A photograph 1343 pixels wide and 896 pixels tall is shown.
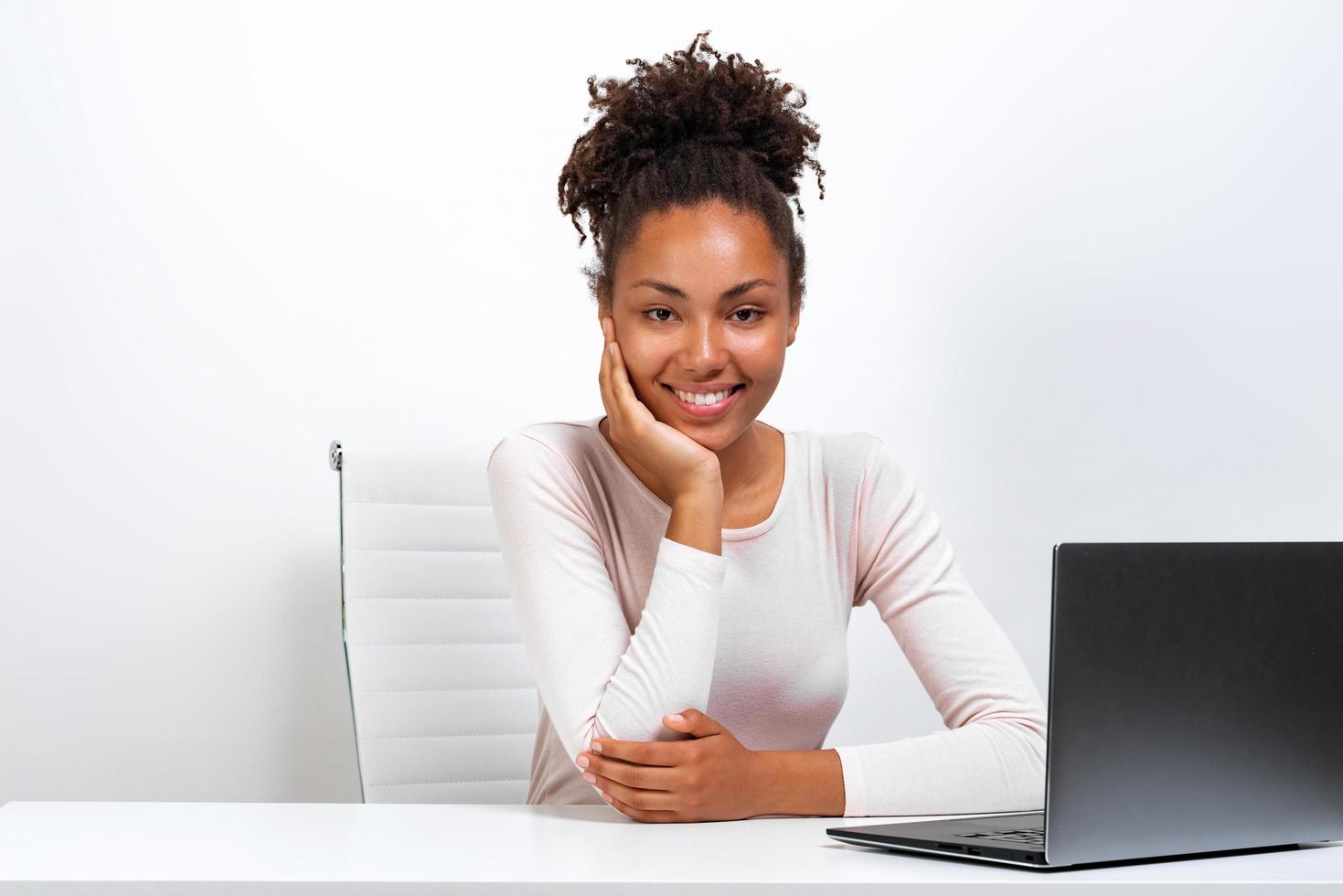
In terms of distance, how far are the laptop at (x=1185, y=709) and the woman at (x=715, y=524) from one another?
0.31 meters

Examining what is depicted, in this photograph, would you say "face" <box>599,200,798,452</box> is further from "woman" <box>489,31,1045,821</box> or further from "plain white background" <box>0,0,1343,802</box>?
"plain white background" <box>0,0,1343,802</box>

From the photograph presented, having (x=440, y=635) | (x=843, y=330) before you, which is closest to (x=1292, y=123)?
(x=843, y=330)

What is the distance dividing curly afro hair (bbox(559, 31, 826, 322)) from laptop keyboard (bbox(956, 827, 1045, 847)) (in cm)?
76

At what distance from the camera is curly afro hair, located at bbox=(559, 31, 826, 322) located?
1493 mm

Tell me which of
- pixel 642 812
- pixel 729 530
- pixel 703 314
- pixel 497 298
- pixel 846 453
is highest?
pixel 497 298

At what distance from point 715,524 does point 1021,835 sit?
1.53 feet

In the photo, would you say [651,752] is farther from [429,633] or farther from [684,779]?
[429,633]

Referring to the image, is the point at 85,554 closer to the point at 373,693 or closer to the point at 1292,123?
the point at 373,693

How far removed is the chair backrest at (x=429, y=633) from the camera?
1.85 meters

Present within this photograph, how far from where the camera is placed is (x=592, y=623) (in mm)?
1272

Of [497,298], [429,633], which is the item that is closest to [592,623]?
[429,633]

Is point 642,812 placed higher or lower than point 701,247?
lower

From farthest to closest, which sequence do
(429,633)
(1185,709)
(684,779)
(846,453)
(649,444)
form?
(429,633), (846,453), (649,444), (684,779), (1185,709)

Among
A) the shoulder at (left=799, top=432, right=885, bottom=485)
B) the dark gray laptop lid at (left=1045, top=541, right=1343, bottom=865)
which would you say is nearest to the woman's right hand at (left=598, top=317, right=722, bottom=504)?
the shoulder at (left=799, top=432, right=885, bottom=485)
